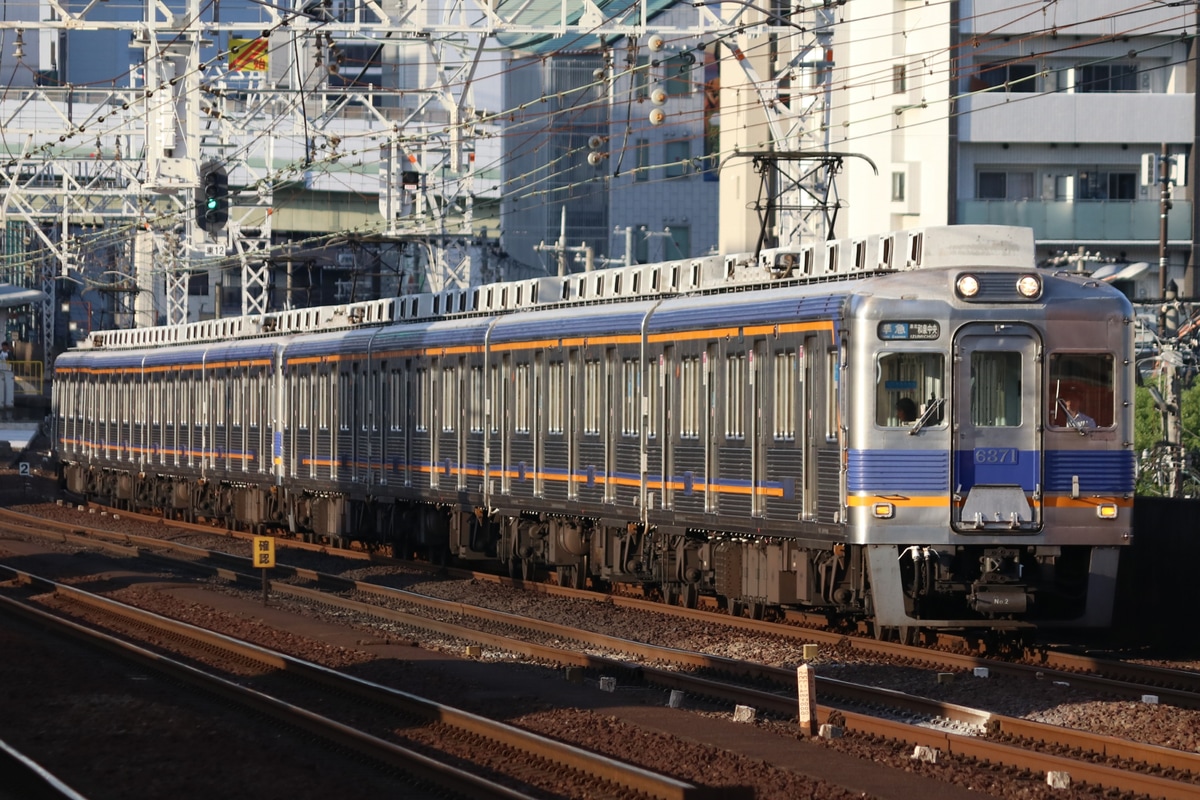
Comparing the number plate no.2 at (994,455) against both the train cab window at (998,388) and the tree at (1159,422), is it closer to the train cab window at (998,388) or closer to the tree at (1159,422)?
the train cab window at (998,388)

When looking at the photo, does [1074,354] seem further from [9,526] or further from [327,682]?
[9,526]

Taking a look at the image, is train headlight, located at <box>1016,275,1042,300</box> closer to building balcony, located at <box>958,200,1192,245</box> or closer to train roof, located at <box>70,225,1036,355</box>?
train roof, located at <box>70,225,1036,355</box>

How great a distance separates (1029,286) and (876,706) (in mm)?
4317

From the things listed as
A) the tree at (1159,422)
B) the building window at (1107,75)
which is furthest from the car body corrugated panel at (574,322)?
the building window at (1107,75)

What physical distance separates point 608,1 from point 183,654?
1980 centimetres

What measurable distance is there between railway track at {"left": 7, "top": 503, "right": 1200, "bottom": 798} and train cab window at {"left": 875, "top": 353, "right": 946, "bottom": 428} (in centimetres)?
194

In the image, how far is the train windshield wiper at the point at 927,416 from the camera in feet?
52.7

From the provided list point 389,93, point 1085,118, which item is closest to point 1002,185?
point 1085,118

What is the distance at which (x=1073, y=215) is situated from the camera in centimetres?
5097

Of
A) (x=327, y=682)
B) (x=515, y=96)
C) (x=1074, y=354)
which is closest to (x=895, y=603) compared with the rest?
(x=1074, y=354)

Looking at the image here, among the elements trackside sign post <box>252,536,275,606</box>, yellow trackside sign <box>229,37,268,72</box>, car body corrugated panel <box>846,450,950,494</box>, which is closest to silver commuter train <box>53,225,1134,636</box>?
car body corrugated panel <box>846,450,950,494</box>

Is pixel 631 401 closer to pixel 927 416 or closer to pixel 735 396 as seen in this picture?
pixel 735 396

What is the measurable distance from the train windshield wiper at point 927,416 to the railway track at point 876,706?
1829 mm

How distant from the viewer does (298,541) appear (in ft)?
115
